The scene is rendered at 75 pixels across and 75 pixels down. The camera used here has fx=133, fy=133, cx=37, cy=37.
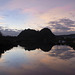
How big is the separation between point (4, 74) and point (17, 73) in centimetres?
193

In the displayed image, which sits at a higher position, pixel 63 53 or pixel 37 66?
pixel 37 66

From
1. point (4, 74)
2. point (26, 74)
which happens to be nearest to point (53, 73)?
point (26, 74)

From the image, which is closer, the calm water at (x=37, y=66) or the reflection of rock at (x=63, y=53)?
the calm water at (x=37, y=66)

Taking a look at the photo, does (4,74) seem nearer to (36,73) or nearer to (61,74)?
(36,73)

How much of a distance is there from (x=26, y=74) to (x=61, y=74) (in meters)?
5.19

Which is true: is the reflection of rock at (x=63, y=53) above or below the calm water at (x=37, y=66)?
below

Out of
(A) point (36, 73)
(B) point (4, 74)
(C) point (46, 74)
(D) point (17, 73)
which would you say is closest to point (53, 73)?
(C) point (46, 74)

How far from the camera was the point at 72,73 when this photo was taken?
66.4ft

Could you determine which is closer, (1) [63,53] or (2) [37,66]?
(2) [37,66]

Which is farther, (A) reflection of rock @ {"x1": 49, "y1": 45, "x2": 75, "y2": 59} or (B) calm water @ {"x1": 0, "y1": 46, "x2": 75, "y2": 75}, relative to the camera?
(A) reflection of rock @ {"x1": 49, "y1": 45, "x2": 75, "y2": 59}

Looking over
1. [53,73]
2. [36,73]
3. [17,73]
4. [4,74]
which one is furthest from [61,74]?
[4,74]

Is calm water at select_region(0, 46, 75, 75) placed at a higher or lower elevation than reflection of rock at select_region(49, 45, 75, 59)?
higher

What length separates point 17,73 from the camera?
2028 cm

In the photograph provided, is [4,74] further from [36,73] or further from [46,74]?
[46,74]
